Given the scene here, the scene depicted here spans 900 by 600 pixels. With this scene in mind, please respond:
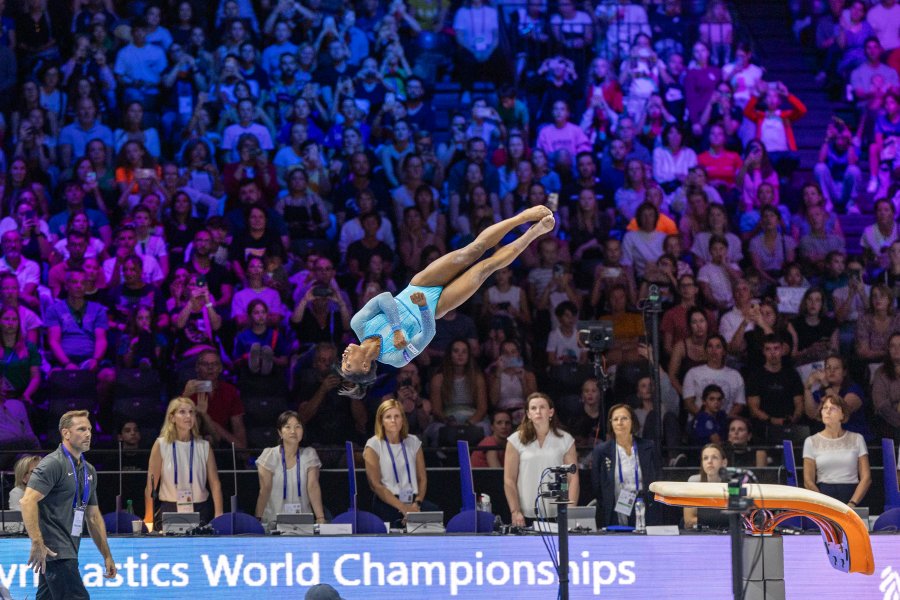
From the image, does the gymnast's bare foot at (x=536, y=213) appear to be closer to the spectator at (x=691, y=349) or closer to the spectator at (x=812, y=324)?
the spectator at (x=691, y=349)

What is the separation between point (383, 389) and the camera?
472 inches

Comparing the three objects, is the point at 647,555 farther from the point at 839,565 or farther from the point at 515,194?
the point at 515,194

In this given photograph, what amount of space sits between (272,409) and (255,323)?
2.88 ft

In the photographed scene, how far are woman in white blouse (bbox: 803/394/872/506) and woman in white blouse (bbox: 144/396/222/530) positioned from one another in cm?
451

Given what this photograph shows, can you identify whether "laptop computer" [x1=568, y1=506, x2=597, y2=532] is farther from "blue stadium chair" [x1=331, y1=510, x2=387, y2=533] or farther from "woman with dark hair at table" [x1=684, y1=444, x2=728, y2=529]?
"blue stadium chair" [x1=331, y1=510, x2=387, y2=533]

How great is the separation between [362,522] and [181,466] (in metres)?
1.52

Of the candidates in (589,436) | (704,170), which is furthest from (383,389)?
(704,170)

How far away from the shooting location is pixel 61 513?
26.5 ft

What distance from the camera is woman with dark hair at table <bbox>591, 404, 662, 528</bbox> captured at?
9.65 meters

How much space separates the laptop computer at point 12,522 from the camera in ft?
30.7

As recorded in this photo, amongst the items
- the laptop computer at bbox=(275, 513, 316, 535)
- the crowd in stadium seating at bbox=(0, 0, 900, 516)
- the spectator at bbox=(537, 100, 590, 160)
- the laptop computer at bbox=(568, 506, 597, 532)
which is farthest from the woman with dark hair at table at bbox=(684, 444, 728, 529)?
the spectator at bbox=(537, 100, 590, 160)

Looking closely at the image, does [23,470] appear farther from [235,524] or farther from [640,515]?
[640,515]

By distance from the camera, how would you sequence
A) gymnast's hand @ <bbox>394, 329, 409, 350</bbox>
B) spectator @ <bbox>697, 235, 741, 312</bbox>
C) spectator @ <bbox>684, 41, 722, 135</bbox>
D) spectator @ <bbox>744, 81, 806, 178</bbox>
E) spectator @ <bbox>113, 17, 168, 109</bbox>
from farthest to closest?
spectator @ <bbox>684, 41, 722, 135</bbox> < spectator @ <bbox>744, 81, 806, 178</bbox> < spectator @ <bbox>113, 17, 168, 109</bbox> < spectator @ <bbox>697, 235, 741, 312</bbox> < gymnast's hand @ <bbox>394, 329, 409, 350</bbox>

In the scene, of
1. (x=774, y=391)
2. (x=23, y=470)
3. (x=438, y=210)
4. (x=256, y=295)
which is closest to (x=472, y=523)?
(x=23, y=470)
